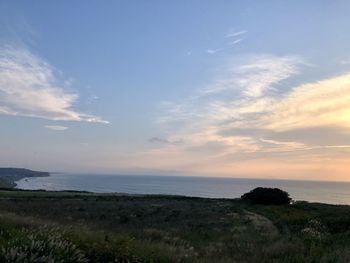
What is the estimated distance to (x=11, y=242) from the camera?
786 centimetres

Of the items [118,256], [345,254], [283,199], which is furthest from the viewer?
[283,199]

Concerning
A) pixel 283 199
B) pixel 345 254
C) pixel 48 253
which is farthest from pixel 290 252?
pixel 283 199

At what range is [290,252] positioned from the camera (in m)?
13.4

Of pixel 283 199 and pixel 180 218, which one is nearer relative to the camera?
pixel 180 218

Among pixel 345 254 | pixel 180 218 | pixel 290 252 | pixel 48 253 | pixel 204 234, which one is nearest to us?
pixel 48 253

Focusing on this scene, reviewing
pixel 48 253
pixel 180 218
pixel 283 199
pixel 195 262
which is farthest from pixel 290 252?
pixel 283 199

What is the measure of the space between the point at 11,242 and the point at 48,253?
26.8 inches

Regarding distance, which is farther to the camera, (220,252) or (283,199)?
(283,199)

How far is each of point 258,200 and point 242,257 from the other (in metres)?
40.0

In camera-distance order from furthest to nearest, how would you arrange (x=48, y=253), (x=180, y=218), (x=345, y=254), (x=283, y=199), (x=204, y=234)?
(x=283, y=199)
(x=180, y=218)
(x=204, y=234)
(x=345, y=254)
(x=48, y=253)

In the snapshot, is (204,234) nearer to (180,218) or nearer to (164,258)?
(180,218)

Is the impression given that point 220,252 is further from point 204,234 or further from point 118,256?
point 204,234

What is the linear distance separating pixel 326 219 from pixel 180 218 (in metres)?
9.54

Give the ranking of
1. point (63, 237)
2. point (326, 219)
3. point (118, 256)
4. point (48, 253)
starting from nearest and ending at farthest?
point (48, 253) → point (118, 256) → point (63, 237) → point (326, 219)
